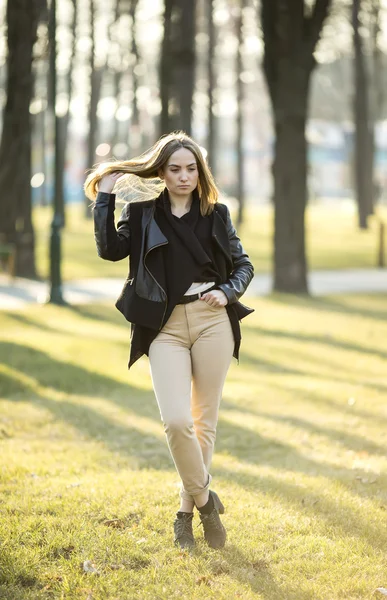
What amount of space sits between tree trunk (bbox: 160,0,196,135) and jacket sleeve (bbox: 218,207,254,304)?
14082mm

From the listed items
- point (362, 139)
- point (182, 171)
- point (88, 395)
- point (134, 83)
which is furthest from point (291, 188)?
point (134, 83)

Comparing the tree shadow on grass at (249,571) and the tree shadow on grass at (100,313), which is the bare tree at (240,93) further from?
the tree shadow on grass at (249,571)

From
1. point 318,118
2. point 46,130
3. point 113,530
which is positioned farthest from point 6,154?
point 318,118

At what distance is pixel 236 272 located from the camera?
507cm

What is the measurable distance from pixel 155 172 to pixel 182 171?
7.4 inches

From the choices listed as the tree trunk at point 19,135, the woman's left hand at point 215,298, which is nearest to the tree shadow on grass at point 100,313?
the tree trunk at point 19,135

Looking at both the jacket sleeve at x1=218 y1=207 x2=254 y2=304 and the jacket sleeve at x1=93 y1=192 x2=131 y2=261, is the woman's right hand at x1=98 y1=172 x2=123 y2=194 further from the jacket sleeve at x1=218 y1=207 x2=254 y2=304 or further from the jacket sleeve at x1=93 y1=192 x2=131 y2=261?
the jacket sleeve at x1=218 y1=207 x2=254 y2=304

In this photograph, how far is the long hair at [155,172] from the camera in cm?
494

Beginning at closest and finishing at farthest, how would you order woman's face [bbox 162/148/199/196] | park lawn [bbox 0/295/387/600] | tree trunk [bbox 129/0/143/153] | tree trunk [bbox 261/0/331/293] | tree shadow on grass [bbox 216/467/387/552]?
1. park lawn [bbox 0/295/387/600]
2. woman's face [bbox 162/148/199/196]
3. tree shadow on grass [bbox 216/467/387/552]
4. tree trunk [bbox 261/0/331/293]
5. tree trunk [bbox 129/0/143/153]

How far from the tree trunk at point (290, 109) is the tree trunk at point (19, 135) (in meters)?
4.41

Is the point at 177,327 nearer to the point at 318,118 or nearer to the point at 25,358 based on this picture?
the point at 25,358

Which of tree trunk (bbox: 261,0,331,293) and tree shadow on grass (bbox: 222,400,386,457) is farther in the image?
tree trunk (bbox: 261,0,331,293)

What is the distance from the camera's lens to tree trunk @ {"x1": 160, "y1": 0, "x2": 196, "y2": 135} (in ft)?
62.7

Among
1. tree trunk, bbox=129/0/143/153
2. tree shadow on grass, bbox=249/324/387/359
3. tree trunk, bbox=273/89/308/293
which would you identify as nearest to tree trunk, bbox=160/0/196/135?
tree trunk, bbox=273/89/308/293
